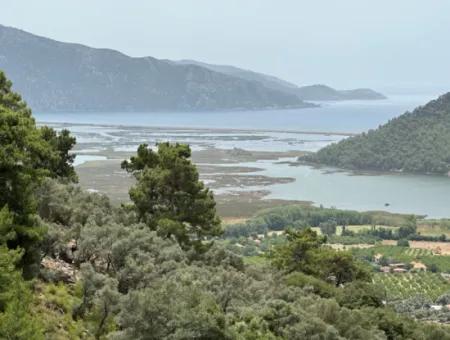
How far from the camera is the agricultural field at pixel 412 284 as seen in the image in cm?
5053

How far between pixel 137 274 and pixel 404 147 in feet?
424

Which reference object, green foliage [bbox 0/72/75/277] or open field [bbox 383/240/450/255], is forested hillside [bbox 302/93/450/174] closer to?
open field [bbox 383/240/450/255]

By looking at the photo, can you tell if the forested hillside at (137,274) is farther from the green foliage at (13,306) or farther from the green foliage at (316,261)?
the green foliage at (316,261)

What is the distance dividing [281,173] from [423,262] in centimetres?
4670

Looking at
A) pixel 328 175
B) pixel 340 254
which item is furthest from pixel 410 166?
pixel 340 254

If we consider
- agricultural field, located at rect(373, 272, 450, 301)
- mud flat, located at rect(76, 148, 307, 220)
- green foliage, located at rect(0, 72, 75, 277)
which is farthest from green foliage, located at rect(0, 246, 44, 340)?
mud flat, located at rect(76, 148, 307, 220)

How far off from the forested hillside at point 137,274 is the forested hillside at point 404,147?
105m

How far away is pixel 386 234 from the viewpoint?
72.9 meters

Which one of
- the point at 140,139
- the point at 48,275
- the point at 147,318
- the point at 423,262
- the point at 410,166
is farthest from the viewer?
the point at 140,139

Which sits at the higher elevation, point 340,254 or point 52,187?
point 52,187

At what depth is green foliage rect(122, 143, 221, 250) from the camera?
2164cm

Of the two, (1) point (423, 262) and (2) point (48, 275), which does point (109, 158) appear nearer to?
(1) point (423, 262)

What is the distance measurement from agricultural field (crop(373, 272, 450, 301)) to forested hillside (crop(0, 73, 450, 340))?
91.3ft

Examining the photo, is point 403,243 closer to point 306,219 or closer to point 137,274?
point 306,219
